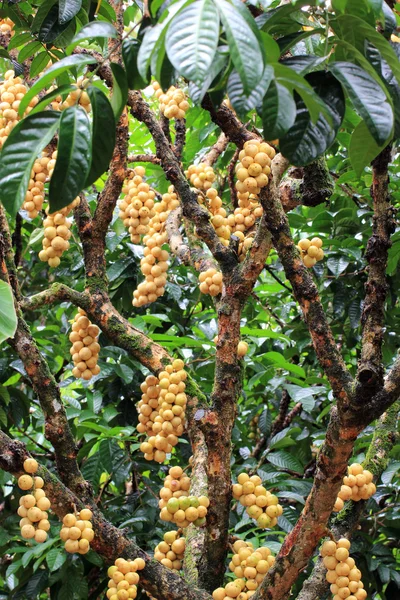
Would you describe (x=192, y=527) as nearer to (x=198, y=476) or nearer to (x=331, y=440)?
(x=198, y=476)

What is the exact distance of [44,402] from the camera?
185 cm

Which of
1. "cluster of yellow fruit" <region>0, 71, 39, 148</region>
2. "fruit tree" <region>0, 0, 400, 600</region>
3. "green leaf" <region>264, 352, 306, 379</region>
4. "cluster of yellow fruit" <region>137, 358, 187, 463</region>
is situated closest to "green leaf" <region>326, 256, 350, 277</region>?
"fruit tree" <region>0, 0, 400, 600</region>

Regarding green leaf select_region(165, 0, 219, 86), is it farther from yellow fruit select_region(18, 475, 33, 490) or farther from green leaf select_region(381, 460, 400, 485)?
green leaf select_region(381, 460, 400, 485)

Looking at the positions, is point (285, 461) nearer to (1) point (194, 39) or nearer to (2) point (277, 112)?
(2) point (277, 112)

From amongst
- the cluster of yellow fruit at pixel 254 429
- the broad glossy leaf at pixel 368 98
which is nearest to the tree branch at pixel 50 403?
the broad glossy leaf at pixel 368 98

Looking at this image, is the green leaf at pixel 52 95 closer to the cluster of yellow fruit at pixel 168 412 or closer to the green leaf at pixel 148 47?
the green leaf at pixel 148 47

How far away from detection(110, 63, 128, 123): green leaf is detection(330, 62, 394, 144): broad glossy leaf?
28 centimetres

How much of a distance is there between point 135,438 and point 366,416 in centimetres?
107

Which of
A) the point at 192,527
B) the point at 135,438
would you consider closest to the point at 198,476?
the point at 192,527

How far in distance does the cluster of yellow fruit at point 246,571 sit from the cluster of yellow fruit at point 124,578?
19 cm

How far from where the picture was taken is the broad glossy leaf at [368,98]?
89 cm

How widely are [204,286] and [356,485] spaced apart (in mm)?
640

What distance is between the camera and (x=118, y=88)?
1.05m

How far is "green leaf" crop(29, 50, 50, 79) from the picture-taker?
1.90 meters
